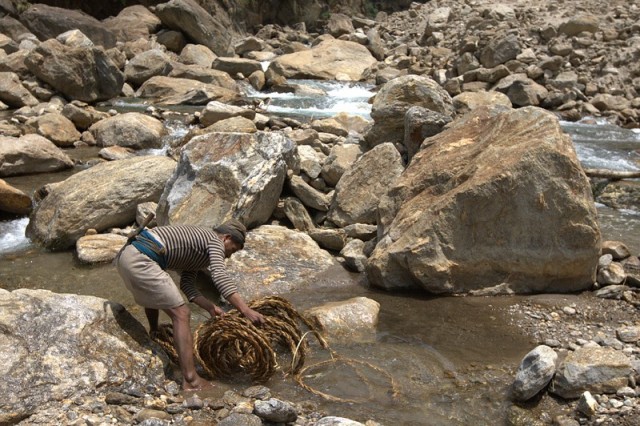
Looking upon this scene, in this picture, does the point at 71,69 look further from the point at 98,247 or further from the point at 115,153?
the point at 98,247

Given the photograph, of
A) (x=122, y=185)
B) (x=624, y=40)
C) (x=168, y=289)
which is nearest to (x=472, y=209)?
(x=168, y=289)

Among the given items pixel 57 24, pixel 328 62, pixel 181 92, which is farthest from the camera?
pixel 328 62

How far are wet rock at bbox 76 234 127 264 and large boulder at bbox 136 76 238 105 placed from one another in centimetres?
961

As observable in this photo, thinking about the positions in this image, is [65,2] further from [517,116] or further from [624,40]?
[517,116]

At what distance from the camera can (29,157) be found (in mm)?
11188

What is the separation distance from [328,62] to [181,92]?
7.77 meters

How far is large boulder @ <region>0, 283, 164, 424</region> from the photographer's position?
4.35 meters

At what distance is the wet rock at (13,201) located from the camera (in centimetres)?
946

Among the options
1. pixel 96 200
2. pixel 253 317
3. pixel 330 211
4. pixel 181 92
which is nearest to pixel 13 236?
pixel 96 200

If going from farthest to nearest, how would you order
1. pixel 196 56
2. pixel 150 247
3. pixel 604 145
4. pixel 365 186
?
1. pixel 196 56
2. pixel 604 145
3. pixel 365 186
4. pixel 150 247

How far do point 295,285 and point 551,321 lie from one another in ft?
8.74

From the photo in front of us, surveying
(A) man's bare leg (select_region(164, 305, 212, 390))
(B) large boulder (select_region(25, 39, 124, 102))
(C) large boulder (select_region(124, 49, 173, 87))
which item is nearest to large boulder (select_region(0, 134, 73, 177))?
(B) large boulder (select_region(25, 39, 124, 102))

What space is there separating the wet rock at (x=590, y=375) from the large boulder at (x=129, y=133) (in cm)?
999

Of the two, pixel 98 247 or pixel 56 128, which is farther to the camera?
pixel 56 128
